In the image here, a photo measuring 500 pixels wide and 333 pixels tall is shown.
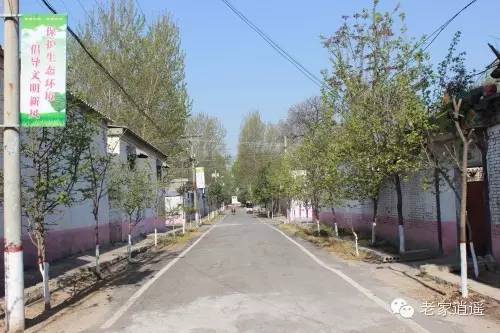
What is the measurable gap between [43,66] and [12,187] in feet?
6.59

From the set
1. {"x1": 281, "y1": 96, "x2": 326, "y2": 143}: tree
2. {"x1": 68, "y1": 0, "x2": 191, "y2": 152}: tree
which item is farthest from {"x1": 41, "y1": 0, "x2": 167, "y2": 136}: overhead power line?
{"x1": 281, "y1": 96, "x2": 326, "y2": 143}: tree

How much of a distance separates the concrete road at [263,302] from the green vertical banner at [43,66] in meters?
3.56

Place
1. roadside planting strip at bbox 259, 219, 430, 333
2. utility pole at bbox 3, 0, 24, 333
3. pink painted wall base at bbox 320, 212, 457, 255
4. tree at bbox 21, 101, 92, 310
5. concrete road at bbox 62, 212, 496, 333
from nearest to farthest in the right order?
roadside planting strip at bbox 259, 219, 430, 333 → concrete road at bbox 62, 212, 496, 333 → utility pole at bbox 3, 0, 24, 333 → tree at bbox 21, 101, 92, 310 → pink painted wall base at bbox 320, 212, 457, 255

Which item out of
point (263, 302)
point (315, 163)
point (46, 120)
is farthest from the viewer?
point (315, 163)

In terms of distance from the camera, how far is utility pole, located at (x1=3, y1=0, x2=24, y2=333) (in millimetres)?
9391

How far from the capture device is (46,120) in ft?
31.9

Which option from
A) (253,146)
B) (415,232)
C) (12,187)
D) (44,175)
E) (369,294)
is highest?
(253,146)

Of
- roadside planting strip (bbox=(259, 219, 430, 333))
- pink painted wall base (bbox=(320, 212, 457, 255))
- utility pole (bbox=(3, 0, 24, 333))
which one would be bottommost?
roadside planting strip (bbox=(259, 219, 430, 333))

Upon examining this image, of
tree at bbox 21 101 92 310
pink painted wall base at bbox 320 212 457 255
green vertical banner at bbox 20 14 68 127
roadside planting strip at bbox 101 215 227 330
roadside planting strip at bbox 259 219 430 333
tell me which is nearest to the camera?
roadside planting strip at bbox 259 219 430 333

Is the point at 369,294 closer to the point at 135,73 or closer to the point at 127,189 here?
the point at 127,189

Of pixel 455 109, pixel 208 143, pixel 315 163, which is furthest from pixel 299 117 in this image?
pixel 455 109

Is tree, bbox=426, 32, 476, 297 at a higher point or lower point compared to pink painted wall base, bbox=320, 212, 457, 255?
higher

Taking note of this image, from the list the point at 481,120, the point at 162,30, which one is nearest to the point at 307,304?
the point at 481,120

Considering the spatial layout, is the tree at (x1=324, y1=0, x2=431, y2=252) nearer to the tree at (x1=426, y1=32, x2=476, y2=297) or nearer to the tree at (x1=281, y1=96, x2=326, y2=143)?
the tree at (x1=426, y1=32, x2=476, y2=297)
